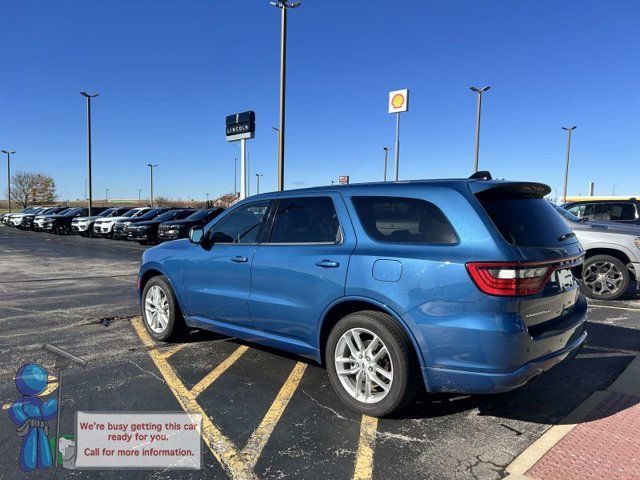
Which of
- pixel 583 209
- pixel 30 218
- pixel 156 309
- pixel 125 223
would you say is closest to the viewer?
pixel 156 309

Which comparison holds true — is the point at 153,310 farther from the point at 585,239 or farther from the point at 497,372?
the point at 585,239

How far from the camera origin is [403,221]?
3.49m

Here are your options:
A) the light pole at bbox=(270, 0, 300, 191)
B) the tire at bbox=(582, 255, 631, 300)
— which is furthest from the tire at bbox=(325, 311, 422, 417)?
the light pole at bbox=(270, 0, 300, 191)

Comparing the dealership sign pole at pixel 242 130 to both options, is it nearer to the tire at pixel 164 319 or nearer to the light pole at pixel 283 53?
the light pole at pixel 283 53

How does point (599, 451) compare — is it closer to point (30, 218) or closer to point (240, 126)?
point (240, 126)

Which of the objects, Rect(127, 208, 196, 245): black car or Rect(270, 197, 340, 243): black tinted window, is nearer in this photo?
Rect(270, 197, 340, 243): black tinted window

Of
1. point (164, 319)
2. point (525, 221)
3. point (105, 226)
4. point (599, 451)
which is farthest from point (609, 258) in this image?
point (105, 226)

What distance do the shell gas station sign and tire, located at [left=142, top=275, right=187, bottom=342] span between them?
23638mm

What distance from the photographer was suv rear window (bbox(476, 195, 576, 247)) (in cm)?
324

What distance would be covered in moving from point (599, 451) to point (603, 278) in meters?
5.94

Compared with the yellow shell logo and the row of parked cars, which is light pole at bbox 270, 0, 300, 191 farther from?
the yellow shell logo

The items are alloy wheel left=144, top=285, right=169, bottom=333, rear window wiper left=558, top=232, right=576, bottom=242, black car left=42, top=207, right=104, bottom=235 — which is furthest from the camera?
black car left=42, top=207, right=104, bottom=235

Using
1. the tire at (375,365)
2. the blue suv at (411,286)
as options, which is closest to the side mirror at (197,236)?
the blue suv at (411,286)

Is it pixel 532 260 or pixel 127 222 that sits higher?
pixel 532 260
